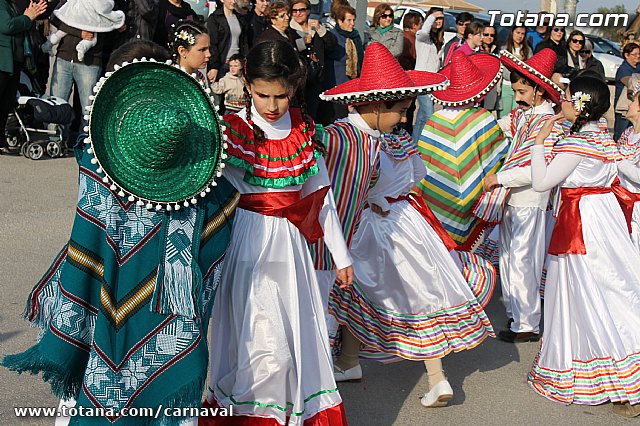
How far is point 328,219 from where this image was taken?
419 cm

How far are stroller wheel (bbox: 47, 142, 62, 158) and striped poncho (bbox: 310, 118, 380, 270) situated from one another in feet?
20.8

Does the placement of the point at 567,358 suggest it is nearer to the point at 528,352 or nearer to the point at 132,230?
the point at 528,352

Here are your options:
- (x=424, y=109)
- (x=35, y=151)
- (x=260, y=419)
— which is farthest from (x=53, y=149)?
(x=260, y=419)

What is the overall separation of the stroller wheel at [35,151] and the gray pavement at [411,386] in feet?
9.89

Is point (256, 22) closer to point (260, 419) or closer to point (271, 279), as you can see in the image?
point (271, 279)

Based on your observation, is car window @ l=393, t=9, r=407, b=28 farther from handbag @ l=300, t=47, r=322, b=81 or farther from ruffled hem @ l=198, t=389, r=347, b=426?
ruffled hem @ l=198, t=389, r=347, b=426

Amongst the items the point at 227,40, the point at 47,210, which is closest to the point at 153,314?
the point at 47,210

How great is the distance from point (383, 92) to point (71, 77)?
261 inches

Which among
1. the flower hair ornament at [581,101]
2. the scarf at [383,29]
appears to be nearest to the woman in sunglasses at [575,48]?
the scarf at [383,29]

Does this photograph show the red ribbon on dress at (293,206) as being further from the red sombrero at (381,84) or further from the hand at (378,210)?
the hand at (378,210)

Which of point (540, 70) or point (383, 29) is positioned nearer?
point (540, 70)

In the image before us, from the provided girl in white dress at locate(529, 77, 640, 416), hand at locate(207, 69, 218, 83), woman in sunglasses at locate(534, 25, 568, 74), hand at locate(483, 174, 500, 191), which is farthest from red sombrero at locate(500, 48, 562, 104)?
woman in sunglasses at locate(534, 25, 568, 74)

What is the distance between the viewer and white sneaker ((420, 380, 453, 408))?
498 centimetres

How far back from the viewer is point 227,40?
1055 cm
